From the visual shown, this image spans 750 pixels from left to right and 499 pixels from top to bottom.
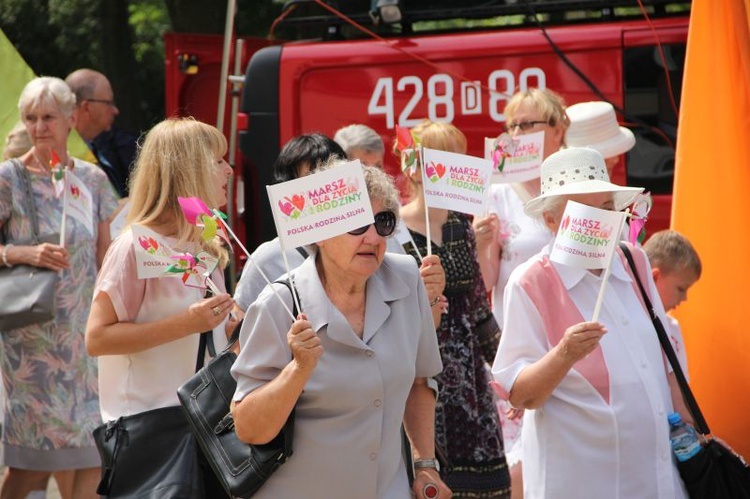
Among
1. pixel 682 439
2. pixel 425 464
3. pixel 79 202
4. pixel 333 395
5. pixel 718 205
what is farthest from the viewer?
pixel 79 202

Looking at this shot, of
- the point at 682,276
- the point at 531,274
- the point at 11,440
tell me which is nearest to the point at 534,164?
the point at 682,276

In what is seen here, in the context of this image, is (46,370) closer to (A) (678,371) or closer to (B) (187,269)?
(B) (187,269)

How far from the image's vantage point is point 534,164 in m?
5.39

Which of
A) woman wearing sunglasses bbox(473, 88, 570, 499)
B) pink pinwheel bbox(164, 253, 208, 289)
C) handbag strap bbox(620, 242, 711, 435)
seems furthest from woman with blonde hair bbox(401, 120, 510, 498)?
pink pinwheel bbox(164, 253, 208, 289)

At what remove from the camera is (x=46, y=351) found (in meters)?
5.77

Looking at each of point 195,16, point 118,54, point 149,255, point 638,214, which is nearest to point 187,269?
point 149,255

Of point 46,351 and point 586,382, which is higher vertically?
point 586,382

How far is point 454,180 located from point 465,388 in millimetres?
804

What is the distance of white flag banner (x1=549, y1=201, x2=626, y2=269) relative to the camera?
3.68m

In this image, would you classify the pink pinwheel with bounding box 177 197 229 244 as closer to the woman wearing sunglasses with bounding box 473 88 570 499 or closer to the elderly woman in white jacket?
the elderly woman in white jacket

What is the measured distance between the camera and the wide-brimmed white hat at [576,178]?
3.90 metres

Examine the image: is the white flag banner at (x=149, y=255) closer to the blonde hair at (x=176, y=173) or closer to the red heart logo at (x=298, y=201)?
the blonde hair at (x=176, y=173)

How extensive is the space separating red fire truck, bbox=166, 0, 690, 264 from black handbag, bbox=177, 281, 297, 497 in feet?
12.4

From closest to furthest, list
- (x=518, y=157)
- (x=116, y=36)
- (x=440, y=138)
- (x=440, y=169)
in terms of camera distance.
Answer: (x=440, y=169) → (x=440, y=138) → (x=518, y=157) → (x=116, y=36)
